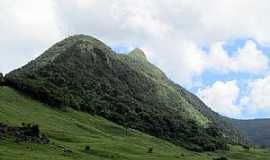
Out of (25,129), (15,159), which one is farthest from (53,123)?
(15,159)

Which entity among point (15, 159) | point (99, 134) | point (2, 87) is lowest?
point (15, 159)

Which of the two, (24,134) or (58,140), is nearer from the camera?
(24,134)

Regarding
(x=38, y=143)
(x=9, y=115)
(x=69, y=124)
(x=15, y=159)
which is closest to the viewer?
(x=15, y=159)

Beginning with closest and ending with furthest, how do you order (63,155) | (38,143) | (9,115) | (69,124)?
(63,155) < (38,143) < (9,115) < (69,124)

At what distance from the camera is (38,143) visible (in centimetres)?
11256

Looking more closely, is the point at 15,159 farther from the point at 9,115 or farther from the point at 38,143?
the point at 9,115

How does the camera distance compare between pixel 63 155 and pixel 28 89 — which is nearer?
pixel 63 155

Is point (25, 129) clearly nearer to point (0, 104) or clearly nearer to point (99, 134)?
point (0, 104)

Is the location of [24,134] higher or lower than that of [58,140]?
lower

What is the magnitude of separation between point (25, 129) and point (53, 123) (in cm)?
4487

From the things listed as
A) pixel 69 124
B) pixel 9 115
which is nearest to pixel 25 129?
pixel 9 115

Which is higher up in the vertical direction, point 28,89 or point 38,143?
point 28,89

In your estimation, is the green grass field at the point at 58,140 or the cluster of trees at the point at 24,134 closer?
the green grass field at the point at 58,140

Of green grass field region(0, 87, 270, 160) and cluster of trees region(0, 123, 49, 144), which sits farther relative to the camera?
A: cluster of trees region(0, 123, 49, 144)
